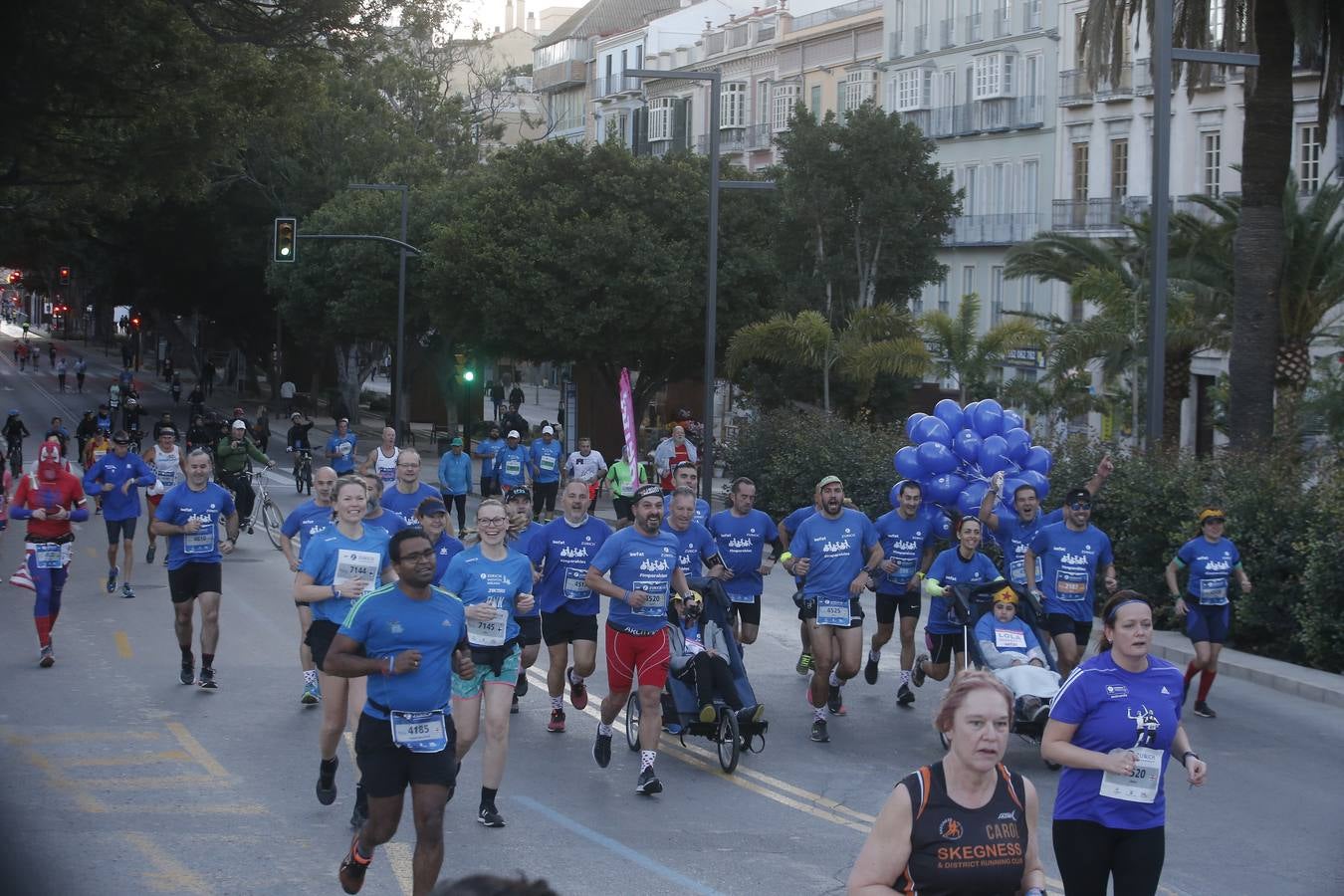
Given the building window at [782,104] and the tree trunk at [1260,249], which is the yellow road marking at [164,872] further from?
the building window at [782,104]

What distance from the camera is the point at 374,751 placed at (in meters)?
7.50

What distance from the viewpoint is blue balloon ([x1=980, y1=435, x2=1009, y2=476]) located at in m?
19.0

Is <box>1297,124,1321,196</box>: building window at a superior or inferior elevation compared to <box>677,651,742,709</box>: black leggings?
superior

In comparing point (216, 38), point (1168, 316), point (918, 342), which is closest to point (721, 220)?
point (918, 342)

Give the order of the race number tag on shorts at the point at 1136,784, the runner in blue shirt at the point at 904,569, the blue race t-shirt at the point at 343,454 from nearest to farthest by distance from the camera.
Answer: the race number tag on shorts at the point at 1136,784
the runner in blue shirt at the point at 904,569
the blue race t-shirt at the point at 343,454

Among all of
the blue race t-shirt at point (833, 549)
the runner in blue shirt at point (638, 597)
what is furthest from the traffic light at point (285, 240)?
the runner in blue shirt at point (638, 597)

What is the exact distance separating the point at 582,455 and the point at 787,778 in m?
15.6

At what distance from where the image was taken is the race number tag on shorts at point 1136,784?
641 centimetres

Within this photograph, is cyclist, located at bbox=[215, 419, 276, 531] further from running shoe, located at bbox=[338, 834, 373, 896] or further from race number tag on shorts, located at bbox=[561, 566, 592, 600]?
running shoe, located at bbox=[338, 834, 373, 896]

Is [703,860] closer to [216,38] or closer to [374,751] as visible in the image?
[374,751]

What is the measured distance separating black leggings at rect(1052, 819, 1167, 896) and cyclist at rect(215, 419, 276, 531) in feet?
63.6

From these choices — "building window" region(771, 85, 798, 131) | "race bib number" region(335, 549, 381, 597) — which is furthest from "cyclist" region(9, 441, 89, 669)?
"building window" region(771, 85, 798, 131)

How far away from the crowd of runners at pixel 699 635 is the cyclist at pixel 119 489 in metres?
0.18

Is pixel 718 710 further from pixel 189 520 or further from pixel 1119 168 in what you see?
pixel 1119 168
